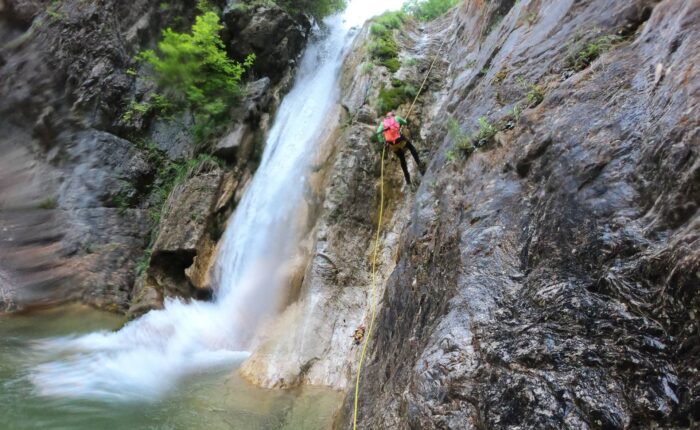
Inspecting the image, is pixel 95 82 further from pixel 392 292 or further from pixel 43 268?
pixel 392 292

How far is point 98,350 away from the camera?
8094 millimetres

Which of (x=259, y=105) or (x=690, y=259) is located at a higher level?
(x=259, y=105)

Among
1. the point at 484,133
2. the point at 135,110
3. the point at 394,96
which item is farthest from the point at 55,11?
the point at 484,133

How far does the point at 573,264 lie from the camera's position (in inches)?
114

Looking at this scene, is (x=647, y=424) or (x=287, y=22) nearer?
(x=647, y=424)

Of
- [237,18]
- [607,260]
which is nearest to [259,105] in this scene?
[237,18]

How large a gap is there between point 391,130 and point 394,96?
321 centimetres

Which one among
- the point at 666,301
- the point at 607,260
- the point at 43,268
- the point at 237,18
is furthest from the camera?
the point at 237,18

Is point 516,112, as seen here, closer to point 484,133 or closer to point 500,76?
point 484,133

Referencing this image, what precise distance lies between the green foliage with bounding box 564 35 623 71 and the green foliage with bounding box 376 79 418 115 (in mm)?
5309

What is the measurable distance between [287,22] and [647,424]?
620 inches

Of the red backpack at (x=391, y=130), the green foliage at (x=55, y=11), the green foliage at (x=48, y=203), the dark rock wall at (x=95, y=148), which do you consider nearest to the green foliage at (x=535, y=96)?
the red backpack at (x=391, y=130)

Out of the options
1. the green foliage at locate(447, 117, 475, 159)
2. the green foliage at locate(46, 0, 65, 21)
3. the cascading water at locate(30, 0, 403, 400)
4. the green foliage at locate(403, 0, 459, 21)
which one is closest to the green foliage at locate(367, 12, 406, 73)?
the cascading water at locate(30, 0, 403, 400)

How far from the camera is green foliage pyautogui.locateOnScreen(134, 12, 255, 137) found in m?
12.0
